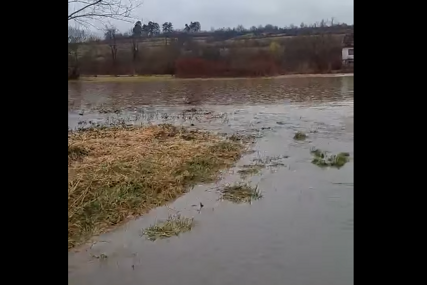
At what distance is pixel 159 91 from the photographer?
15.8 metres

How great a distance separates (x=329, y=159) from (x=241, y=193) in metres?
1.86

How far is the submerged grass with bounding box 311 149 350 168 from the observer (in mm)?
5948

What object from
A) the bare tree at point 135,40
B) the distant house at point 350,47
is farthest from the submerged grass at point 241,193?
the bare tree at point 135,40

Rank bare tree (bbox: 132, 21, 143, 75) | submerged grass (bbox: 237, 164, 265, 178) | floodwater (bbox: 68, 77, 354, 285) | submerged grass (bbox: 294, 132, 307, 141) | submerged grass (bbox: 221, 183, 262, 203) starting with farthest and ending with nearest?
bare tree (bbox: 132, 21, 143, 75) < submerged grass (bbox: 294, 132, 307, 141) < submerged grass (bbox: 237, 164, 265, 178) < submerged grass (bbox: 221, 183, 262, 203) < floodwater (bbox: 68, 77, 354, 285)

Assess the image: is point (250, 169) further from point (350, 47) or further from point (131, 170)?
point (350, 47)

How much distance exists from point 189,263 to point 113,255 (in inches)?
22.4

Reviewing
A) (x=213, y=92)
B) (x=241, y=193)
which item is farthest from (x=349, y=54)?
(x=213, y=92)

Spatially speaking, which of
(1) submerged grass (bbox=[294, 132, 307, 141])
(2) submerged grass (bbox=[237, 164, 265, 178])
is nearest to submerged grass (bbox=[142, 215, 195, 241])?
(2) submerged grass (bbox=[237, 164, 265, 178])

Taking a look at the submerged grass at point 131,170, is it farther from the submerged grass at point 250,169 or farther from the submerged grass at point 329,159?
the submerged grass at point 329,159

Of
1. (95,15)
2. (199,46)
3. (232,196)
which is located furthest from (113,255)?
(199,46)

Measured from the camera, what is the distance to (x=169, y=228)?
3.90m

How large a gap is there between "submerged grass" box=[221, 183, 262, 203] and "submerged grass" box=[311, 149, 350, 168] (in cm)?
136

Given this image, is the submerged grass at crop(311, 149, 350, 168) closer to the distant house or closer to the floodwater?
the floodwater
